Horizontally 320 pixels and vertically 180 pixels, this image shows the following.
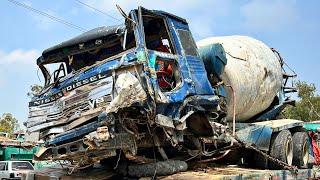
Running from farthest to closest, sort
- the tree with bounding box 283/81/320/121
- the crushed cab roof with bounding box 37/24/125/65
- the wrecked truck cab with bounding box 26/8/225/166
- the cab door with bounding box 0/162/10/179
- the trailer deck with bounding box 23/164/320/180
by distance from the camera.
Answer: the tree with bounding box 283/81/320/121
the cab door with bounding box 0/162/10/179
the crushed cab roof with bounding box 37/24/125/65
the trailer deck with bounding box 23/164/320/180
the wrecked truck cab with bounding box 26/8/225/166

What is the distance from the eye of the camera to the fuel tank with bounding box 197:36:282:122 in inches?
264

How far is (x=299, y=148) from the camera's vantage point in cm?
773

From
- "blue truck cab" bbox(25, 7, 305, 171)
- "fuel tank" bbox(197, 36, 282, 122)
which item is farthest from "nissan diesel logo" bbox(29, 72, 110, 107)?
"fuel tank" bbox(197, 36, 282, 122)

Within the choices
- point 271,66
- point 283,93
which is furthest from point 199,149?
point 283,93

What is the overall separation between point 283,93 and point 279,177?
2795 millimetres

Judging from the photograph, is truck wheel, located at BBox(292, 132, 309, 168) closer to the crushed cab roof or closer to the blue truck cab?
the blue truck cab

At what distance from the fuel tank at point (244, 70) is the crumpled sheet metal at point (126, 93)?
7.00 ft

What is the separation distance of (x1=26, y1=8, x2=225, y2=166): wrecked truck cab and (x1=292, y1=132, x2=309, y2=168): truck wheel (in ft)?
6.74

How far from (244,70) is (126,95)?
3.12 meters

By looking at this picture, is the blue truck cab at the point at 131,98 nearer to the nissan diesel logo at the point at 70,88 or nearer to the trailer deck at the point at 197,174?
the nissan diesel logo at the point at 70,88

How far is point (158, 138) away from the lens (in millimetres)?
5469

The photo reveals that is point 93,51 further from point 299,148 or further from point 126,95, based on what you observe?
point 299,148

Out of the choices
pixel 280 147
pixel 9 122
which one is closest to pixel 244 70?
pixel 280 147

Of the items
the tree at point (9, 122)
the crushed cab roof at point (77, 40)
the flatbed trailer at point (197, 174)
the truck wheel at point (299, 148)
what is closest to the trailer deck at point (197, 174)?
the flatbed trailer at point (197, 174)
